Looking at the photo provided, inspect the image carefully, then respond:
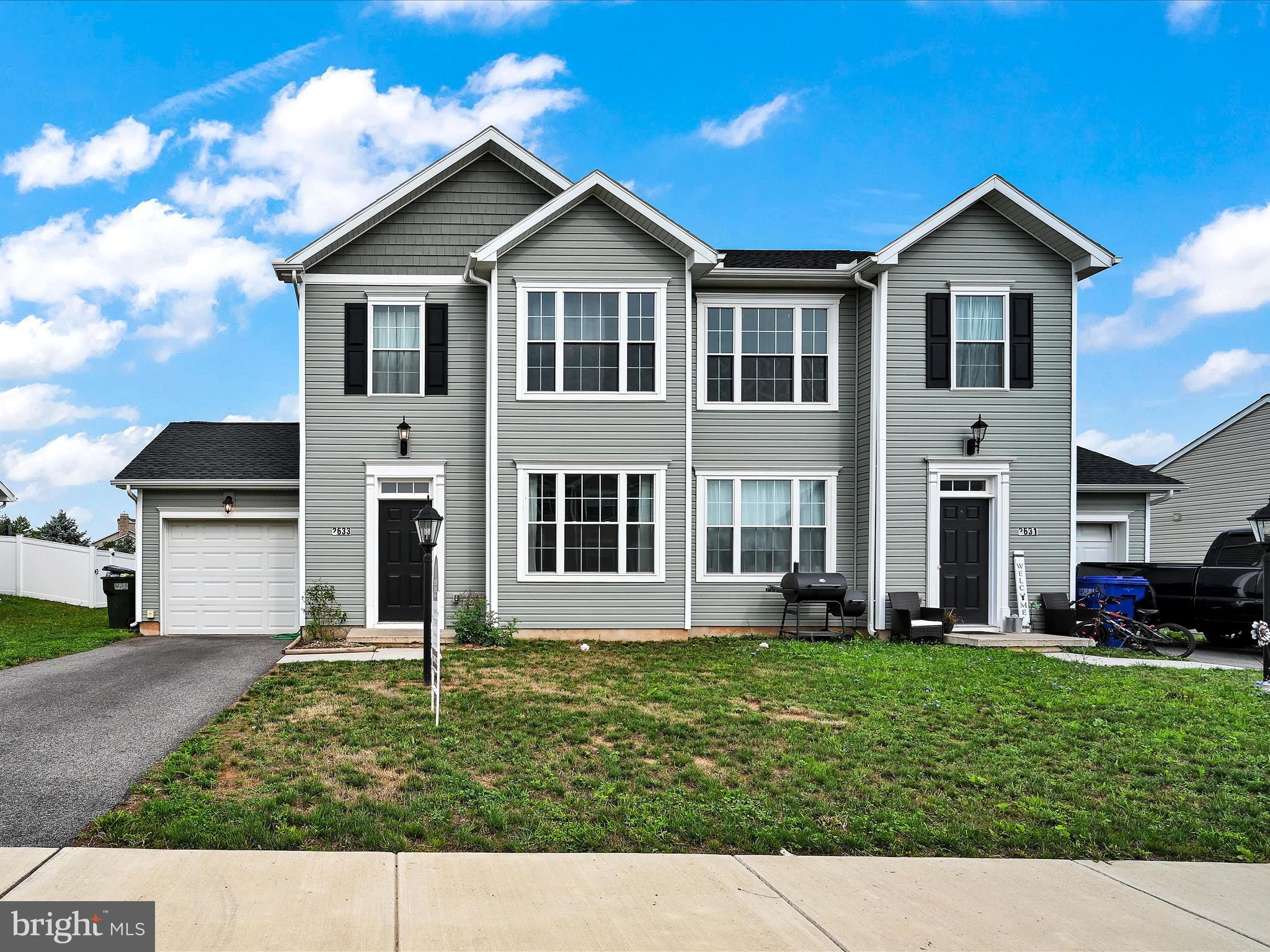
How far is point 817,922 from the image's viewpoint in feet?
13.1

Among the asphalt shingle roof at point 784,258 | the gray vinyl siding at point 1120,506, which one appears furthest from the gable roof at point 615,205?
the gray vinyl siding at point 1120,506

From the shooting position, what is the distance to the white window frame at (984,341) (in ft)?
47.7

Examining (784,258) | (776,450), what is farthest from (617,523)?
(784,258)

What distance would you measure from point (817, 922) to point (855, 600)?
33.8 ft

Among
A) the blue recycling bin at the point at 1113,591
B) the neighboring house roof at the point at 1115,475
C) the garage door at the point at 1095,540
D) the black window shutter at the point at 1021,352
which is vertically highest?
the black window shutter at the point at 1021,352

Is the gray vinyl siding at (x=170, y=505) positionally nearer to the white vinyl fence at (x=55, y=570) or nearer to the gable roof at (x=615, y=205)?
the gable roof at (x=615, y=205)

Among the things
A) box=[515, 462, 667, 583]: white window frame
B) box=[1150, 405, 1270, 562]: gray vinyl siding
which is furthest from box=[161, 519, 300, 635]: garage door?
box=[1150, 405, 1270, 562]: gray vinyl siding

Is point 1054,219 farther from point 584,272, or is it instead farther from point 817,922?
point 817,922

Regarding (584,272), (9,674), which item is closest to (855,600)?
(584,272)

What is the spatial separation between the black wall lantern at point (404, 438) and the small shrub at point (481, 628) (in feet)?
9.59

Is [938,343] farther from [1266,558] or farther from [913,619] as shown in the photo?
[1266,558]

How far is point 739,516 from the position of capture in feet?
48.5

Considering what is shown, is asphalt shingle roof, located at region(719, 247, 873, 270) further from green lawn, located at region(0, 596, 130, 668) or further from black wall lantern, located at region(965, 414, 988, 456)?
green lawn, located at region(0, 596, 130, 668)

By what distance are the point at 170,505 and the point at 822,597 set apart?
1169 cm
